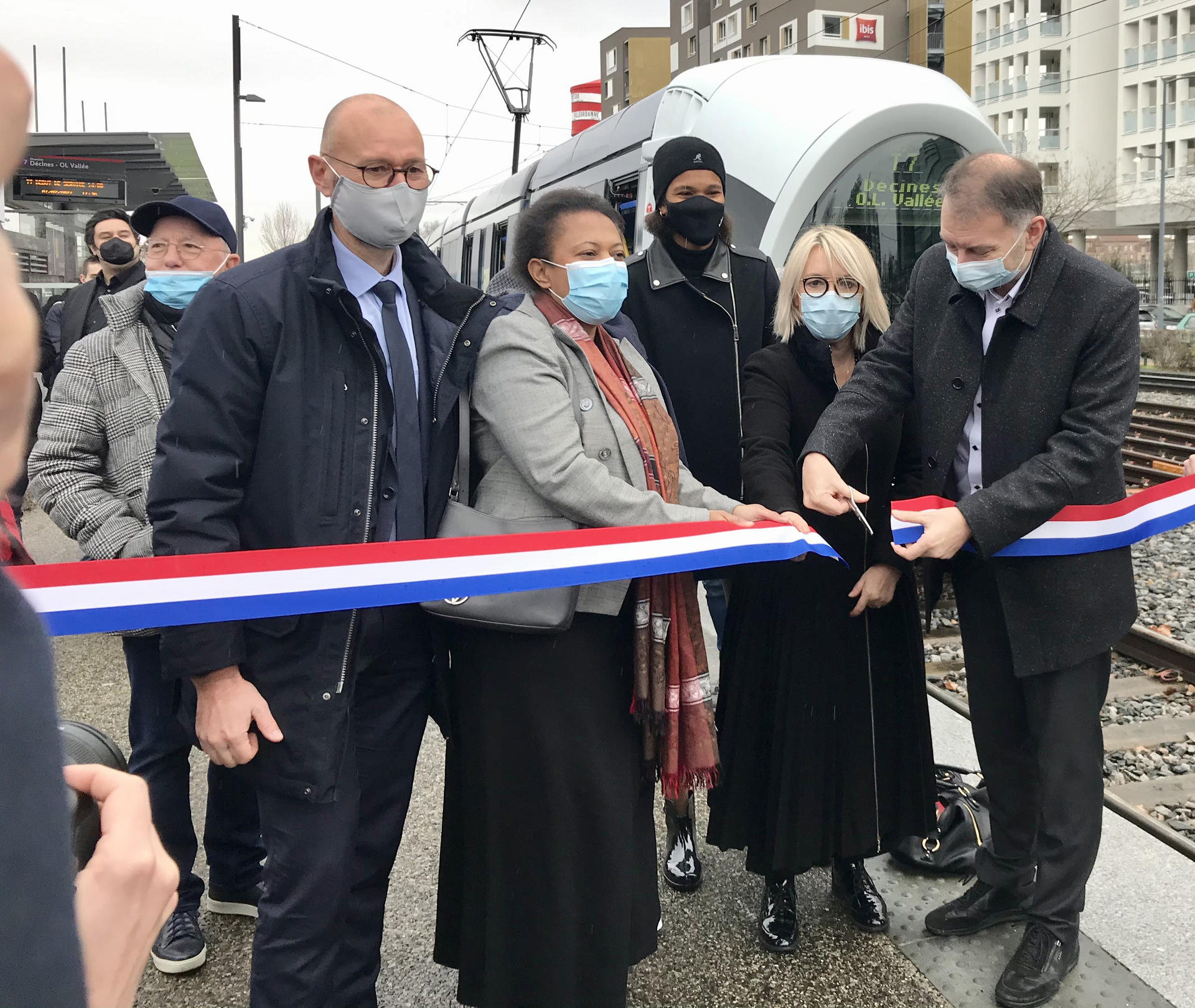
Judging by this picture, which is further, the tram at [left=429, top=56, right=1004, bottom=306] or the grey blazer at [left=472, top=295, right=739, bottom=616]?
the tram at [left=429, top=56, right=1004, bottom=306]

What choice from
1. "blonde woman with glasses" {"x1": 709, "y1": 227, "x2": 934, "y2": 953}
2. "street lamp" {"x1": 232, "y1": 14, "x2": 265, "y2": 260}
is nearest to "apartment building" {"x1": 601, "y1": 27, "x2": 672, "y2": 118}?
"street lamp" {"x1": 232, "y1": 14, "x2": 265, "y2": 260}

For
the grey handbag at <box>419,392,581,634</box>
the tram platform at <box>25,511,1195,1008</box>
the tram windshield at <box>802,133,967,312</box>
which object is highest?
the tram windshield at <box>802,133,967,312</box>

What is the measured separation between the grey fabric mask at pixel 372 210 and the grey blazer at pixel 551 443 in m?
0.33

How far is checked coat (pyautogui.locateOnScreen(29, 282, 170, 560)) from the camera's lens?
296 centimetres

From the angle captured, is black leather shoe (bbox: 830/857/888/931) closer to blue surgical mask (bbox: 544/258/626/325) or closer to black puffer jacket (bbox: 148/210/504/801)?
black puffer jacket (bbox: 148/210/504/801)

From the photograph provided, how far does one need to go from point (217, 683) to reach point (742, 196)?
6430mm

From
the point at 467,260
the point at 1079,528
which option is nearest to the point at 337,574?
the point at 1079,528

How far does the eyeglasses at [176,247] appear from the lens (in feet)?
10.4

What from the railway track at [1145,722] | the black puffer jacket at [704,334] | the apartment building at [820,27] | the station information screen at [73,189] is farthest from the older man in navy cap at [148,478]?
the apartment building at [820,27]

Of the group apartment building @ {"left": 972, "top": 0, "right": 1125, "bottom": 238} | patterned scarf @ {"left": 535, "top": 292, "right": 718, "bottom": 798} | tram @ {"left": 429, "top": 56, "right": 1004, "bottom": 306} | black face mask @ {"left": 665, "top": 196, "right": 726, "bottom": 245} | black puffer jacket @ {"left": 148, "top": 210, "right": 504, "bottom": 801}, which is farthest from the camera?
apartment building @ {"left": 972, "top": 0, "right": 1125, "bottom": 238}

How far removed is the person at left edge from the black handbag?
1.78m

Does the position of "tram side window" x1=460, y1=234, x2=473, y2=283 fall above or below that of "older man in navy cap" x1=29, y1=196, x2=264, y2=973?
above

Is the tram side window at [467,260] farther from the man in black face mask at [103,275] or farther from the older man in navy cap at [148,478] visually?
the older man in navy cap at [148,478]

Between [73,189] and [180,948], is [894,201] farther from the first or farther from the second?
[73,189]
